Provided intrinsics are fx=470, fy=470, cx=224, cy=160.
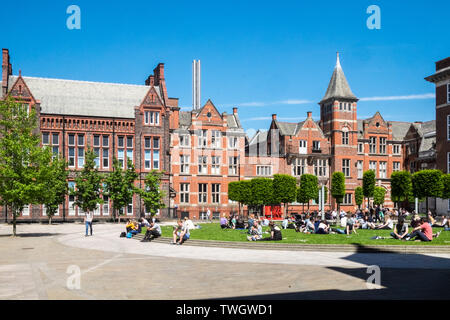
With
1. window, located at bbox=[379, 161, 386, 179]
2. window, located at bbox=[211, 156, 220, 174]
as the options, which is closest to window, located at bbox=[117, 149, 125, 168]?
window, located at bbox=[211, 156, 220, 174]

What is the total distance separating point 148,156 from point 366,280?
145 feet

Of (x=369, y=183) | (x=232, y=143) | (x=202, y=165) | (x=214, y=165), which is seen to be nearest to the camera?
(x=369, y=183)

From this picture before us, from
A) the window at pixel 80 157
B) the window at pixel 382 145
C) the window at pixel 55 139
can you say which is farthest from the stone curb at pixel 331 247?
the window at pixel 382 145

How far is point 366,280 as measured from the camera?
45.9ft

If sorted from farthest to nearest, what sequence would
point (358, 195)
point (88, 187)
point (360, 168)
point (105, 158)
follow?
point (360, 168) → point (358, 195) → point (105, 158) → point (88, 187)

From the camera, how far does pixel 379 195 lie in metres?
71.1

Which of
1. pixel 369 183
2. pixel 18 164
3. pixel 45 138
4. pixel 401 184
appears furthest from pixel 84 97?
pixel 401 184

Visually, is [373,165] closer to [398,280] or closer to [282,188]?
[282,188]

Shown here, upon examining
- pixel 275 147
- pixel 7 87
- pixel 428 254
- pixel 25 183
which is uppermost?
pixel 7 87

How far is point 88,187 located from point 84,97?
1340 cm

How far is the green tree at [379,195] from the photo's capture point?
2783 inches

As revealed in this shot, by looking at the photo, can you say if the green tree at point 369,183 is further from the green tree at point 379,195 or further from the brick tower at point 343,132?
the green tree at point 379,195
